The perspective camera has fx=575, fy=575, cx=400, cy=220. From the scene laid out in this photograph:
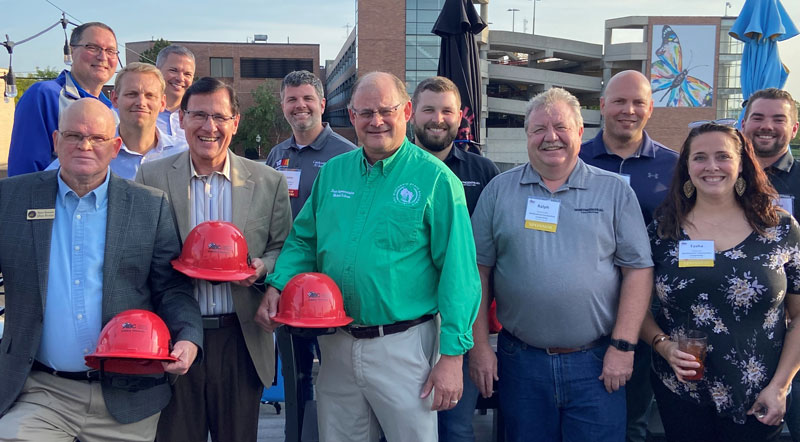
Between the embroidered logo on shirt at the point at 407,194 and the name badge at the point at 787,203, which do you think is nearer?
the embroidered logo on shirt at the point at 407,194

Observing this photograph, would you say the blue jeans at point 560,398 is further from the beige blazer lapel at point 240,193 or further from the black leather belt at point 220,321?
the beige blazer lapel at point 240,193

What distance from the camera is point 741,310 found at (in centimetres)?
290

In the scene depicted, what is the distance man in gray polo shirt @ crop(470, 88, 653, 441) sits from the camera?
9.84 ft

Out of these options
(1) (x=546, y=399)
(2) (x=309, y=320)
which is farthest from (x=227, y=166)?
(1) (x=546, y=399)

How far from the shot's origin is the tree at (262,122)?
2030 inches

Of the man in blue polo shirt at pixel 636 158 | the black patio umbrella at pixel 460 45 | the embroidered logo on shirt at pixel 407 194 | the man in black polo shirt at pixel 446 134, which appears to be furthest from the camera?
the black patio umbrella at pixel 460 45

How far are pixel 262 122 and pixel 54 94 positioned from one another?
49.5 metres

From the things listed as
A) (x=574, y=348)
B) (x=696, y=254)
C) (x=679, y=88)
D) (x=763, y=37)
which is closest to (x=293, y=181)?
(x=574, y=348)

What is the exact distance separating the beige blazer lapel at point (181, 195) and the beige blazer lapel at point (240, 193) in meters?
0.23

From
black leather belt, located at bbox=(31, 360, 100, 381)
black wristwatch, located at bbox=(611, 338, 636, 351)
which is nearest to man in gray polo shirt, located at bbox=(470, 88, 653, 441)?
black wristwatch, located at bbox=(611, 338, 636, 351)

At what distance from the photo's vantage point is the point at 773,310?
2.94 m

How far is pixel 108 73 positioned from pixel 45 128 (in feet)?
2.08

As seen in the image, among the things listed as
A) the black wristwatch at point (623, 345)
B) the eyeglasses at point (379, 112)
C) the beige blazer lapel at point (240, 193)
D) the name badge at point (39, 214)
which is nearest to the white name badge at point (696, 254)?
the black wristwatch at point (623, 345)

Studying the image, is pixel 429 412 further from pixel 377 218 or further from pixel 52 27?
pixel 52 27
